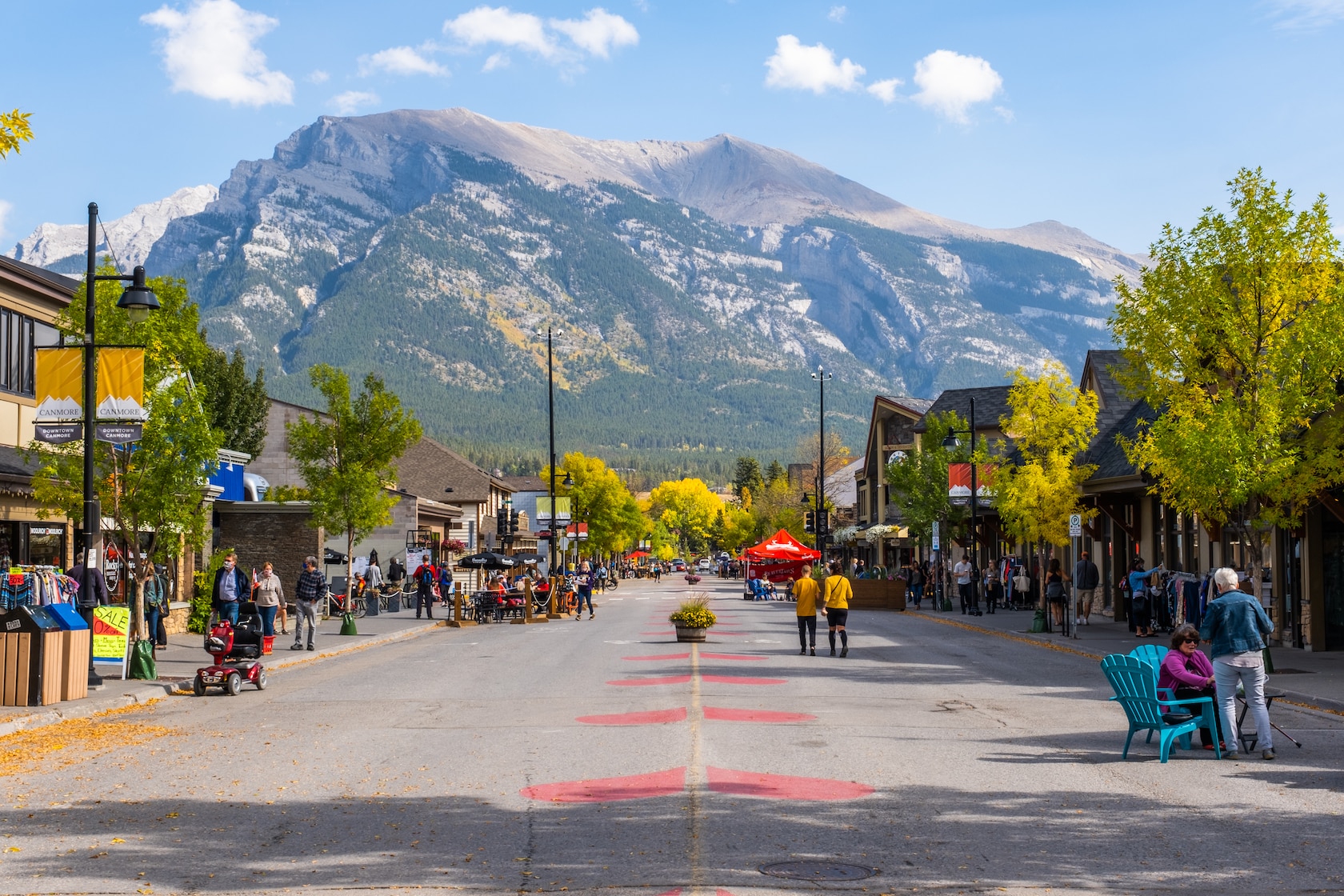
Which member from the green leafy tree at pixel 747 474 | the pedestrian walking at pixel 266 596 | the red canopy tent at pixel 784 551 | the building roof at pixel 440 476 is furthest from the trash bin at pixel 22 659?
the green leafy tree at pixel 747 474

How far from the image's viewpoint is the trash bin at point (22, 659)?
1680 centimetres

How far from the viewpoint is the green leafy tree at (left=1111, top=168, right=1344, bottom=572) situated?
21.8 metres

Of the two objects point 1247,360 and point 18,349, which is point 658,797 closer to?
point 1247,360

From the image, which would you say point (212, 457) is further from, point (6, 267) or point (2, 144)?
point (2, 144)

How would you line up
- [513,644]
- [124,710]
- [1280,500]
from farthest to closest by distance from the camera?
[513,644] → [1280,500] → [124,710]

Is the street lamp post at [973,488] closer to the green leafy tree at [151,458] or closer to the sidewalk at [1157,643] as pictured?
the sidewalk at [1157,643]

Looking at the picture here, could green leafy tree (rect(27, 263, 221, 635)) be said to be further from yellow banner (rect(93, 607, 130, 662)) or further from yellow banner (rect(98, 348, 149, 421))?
yellow banner (rect(93, 607, 130, 662))

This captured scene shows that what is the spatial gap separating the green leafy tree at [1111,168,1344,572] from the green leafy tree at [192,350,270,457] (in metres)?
44.4

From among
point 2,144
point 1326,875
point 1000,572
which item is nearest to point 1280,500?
point 1326,875

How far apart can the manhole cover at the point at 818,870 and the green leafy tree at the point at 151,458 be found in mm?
16393

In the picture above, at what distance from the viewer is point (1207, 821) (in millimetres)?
9734

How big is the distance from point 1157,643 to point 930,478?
2309 centimetres

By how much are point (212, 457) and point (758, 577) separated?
A: 48.2 m

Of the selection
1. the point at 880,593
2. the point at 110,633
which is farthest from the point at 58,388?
the point at 880,593
